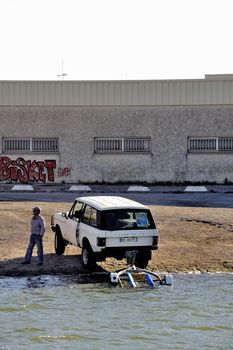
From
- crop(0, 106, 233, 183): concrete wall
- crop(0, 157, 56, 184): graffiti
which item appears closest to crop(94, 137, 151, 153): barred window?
crop(0, 106, 233, 183): concrete wall

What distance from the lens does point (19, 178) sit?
46.8m

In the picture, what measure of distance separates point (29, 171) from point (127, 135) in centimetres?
710

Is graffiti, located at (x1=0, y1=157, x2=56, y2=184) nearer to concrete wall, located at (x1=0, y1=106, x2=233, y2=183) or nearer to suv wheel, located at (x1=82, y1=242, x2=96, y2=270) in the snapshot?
concrete wall, located at (x1=0, y1=106, x2=233, y2=183)

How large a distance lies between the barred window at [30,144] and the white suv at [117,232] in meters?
27.6

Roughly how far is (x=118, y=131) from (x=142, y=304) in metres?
30.7

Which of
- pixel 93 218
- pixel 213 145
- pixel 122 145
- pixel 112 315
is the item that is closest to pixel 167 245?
pixel 93 218

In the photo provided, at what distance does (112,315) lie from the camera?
611 inches

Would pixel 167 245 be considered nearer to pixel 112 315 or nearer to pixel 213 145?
pixel 112 315

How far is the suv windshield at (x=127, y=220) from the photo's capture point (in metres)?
18.8

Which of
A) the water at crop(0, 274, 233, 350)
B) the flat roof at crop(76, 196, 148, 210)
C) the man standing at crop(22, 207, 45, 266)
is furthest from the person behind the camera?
the man standing at crop(22, 207, 45, 266)

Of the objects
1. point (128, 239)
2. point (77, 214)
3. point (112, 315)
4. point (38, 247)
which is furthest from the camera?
point (77, 214)

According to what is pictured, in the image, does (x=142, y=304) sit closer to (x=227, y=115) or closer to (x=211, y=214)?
(x=211, y=214)

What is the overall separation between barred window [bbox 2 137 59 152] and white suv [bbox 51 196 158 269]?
90.7 ft

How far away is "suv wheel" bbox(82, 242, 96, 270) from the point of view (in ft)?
63.2
